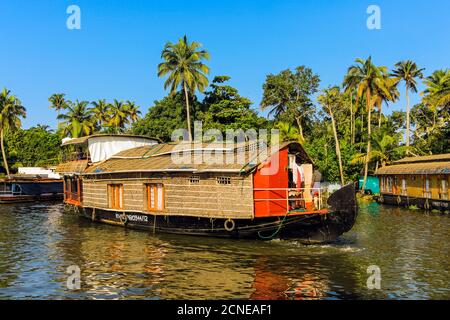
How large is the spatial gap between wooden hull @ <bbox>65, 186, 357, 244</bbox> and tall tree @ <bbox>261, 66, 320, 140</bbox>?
105 ft

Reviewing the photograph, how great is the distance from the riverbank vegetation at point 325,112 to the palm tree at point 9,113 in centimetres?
568

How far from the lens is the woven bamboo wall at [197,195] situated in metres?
15.3

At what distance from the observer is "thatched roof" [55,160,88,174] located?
23.8 meters

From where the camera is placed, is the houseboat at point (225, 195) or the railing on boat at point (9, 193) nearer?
the houseboat at point (225, 195)

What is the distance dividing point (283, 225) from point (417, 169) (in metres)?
17.8

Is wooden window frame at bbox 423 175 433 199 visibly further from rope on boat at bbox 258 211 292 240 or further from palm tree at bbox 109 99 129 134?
palm tree at bbox 109 99 129 134

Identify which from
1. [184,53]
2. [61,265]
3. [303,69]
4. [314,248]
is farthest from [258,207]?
[303,69]

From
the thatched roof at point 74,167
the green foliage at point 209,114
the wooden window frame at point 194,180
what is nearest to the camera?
the wooden window frame at point 194,180

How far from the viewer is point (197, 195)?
1631cm

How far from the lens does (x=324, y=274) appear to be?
38.0ft

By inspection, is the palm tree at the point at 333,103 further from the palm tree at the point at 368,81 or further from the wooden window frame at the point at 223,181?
the wooden window frame at the point at 223,181

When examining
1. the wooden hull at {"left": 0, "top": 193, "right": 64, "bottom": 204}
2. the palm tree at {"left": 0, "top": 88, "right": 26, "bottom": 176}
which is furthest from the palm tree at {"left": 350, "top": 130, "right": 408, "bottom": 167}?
the palm tree at {"left": 0, "top": 88, "right": 26, "bottom": 176}

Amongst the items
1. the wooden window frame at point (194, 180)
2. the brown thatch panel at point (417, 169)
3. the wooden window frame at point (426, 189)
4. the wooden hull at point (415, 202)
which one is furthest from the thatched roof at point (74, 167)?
the wooden window frame at point (426, 189)
